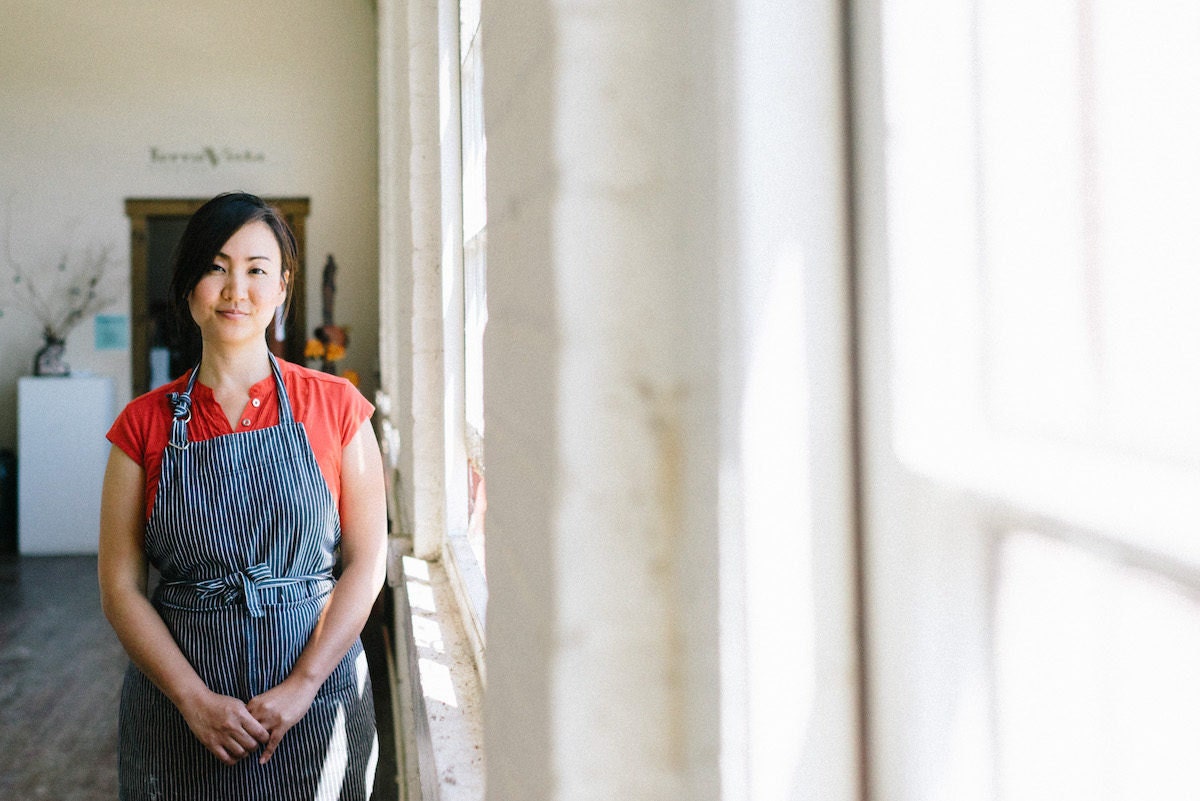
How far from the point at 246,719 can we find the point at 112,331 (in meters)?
7.45

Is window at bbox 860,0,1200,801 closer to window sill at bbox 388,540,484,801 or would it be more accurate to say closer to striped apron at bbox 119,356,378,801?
window sill at bbox 388,540,484,801

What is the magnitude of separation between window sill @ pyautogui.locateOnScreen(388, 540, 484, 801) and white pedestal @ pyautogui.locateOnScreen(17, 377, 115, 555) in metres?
5.82

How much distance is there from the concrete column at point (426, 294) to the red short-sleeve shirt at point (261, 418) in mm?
1129

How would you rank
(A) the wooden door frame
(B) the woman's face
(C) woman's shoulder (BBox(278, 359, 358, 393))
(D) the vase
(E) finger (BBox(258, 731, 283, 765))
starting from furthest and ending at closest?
(A) the wooden door frame → (D) the vase → (C) woman's shoulder (BBox(278, 359, 358, 393)) → (B) the woman's face → (E) finger (BBox(258, 731, 283, 765))

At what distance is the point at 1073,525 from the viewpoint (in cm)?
39

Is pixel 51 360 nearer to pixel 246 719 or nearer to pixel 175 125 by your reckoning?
pixel 175 125

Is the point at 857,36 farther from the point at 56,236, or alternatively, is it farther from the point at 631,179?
the point at 56,236

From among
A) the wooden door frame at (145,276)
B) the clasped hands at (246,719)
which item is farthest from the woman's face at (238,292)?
the wooden door frame at (145,276)

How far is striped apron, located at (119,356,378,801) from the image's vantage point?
1.53m

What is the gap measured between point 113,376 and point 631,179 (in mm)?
8466

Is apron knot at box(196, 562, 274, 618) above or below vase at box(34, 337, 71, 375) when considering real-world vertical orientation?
below

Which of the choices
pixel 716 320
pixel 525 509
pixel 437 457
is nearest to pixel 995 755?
pixel 716 320

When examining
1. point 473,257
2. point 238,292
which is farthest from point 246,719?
point 473,257

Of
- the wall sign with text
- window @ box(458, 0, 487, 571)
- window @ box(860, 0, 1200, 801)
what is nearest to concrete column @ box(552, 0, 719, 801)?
window @ box(860, 0, 1200, 801)
